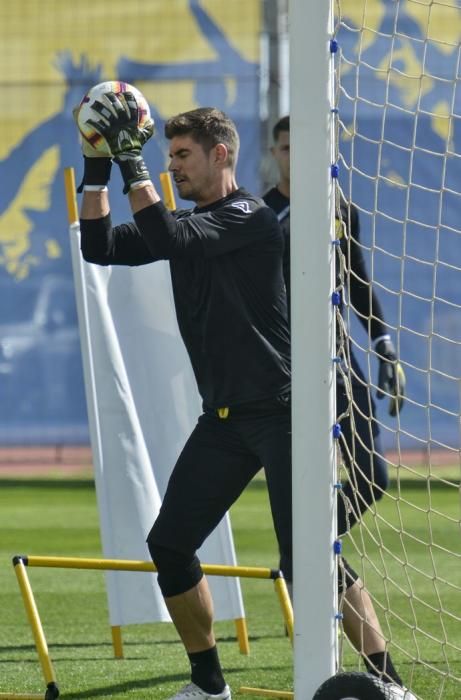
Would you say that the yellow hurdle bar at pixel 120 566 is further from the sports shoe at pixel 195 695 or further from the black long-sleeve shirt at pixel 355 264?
the black long-sleeve shirt at pixel 355 264

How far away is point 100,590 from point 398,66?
703 centimetres

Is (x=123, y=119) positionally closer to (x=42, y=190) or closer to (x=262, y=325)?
(x=262, y=325)

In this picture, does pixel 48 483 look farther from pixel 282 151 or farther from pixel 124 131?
pixel 124 131

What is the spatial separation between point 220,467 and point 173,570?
15.1 inches

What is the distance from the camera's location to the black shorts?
15.3 feet

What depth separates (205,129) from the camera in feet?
15.9

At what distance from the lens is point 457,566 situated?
8.70m

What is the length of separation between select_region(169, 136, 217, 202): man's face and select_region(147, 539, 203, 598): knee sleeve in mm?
1241

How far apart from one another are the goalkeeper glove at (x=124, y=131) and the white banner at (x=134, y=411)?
1.55m

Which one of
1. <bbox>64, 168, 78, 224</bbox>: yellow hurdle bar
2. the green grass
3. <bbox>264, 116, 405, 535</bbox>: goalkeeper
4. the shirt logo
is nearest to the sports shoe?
the green grass

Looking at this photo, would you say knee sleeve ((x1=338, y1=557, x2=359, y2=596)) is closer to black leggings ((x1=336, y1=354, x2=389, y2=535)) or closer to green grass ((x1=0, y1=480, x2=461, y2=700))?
green grass ((x1=0, y1=480, x2=461, y2=700))

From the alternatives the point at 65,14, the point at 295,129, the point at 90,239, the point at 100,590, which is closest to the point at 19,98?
the point at 65,14

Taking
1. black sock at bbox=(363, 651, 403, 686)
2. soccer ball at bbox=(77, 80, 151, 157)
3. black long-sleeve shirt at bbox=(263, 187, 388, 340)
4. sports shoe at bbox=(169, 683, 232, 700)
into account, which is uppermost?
soccer ball at bbox=(77, 80, 151, 157)

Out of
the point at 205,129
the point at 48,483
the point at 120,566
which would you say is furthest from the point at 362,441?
the point at 48,483
